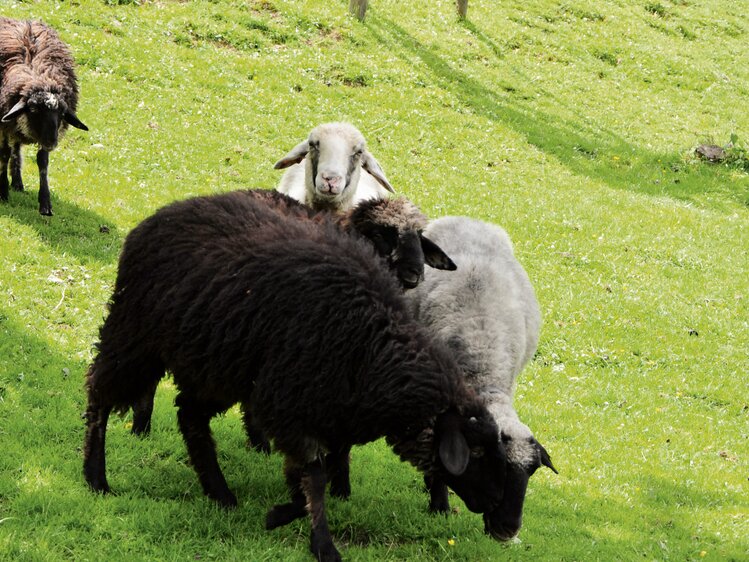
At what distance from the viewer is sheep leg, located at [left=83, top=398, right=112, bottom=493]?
5676 millimetres

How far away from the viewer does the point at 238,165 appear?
13.8m

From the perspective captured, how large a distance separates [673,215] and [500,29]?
30.8ft

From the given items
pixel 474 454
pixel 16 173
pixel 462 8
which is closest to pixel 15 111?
pixel 16 173

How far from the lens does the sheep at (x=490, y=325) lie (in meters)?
5.51

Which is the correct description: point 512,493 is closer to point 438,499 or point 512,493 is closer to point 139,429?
point 438,499

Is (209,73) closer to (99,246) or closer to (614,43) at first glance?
(99,246)

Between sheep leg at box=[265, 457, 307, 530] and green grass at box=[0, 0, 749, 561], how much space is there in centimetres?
11

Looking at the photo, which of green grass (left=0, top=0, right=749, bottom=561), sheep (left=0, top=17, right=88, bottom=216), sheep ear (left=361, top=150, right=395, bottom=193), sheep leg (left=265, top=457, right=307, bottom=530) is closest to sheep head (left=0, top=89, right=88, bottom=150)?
sheep (left=0, top=17, right=88, bottom=216)

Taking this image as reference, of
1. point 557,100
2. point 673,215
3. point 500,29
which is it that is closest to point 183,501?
point 673,215

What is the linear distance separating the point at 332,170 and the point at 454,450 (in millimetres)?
3990

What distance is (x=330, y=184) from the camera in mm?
8141

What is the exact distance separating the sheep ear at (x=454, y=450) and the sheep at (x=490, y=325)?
58cm

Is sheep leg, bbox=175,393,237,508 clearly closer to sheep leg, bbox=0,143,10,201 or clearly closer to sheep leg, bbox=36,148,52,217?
sheep leg, bbox=36,148,52,217

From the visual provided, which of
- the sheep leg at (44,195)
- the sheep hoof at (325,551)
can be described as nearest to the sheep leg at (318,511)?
the sheep hoof at (325,551)
